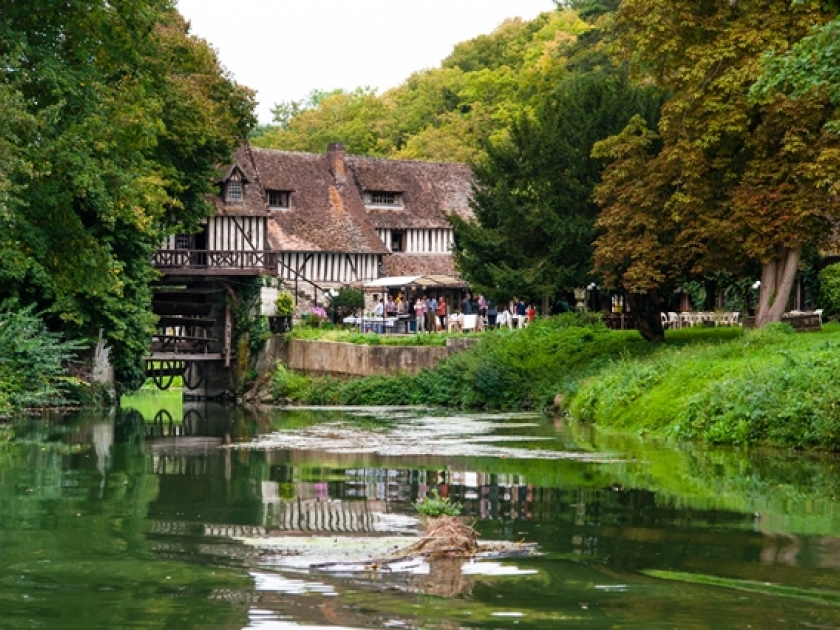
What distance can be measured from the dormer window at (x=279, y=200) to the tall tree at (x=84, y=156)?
2284 centimetres

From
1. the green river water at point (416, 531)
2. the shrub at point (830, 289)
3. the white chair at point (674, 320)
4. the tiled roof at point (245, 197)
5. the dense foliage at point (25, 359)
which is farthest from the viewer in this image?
the tiled roof at point (245, 197)

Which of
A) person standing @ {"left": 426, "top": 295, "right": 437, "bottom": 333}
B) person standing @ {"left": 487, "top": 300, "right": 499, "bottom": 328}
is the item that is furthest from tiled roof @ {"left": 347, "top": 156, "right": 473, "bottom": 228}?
person standing @ {"left": 487, "top": 300, "right": 499, "bottom": 328}

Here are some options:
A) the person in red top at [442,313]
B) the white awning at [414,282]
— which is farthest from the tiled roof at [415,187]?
the person in red top at [442,313]

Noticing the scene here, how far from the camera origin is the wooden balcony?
50.8m

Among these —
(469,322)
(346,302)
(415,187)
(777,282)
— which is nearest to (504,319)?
(469,322)

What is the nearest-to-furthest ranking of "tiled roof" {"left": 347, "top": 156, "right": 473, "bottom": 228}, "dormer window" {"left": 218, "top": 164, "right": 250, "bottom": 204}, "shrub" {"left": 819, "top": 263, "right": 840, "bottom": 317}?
"shrub" {"left": 819, "top": 263, "right": 840, "bottom": 317}
"dormer window" {"left": 218, "top": 164, "right": 250, "bottom": 204}
"tiled roof" {"left": 347, "top": 156, "right": 473, "bottom": 228}

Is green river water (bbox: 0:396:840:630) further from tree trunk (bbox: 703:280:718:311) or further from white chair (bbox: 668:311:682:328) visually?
tree trunk (bbox: 703:280:718:311)

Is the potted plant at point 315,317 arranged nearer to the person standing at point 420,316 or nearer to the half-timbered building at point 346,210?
the half-timbered building at point 346,210

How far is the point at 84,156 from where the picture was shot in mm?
30078

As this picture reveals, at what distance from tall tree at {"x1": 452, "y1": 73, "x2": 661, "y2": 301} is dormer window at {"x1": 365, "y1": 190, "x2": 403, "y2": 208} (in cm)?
2219

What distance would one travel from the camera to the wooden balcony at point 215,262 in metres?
50.8

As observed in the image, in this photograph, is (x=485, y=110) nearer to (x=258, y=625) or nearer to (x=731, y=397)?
(x=731, y=397)

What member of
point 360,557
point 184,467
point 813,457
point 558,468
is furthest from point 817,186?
point 360,557

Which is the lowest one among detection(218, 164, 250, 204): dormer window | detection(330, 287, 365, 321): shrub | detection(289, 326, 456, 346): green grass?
detection(289, 326, 456, 346): green grass
